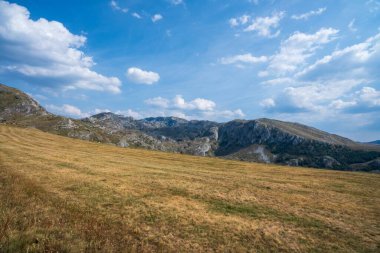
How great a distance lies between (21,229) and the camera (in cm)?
1293

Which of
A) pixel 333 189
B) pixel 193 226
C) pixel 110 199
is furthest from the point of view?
pixel 333 189

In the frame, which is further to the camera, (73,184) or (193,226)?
(73,184)

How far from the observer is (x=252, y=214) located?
69.6 feet

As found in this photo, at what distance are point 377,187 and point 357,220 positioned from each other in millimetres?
20301

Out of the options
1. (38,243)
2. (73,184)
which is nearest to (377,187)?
(73,184)

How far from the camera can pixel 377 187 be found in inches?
1468

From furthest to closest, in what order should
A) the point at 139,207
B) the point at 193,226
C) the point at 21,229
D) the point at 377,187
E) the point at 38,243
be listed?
the point at 377,187, the point at 139,207, the point at 193,226, the point at 21,229, the point at 38,243

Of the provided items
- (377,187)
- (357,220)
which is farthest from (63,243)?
(377,187)

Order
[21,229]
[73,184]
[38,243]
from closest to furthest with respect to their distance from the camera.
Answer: [38,243] < [21,229] < [73,184]

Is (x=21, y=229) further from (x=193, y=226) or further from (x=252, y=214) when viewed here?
(x=252, y=214)

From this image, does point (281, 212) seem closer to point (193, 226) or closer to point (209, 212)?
point (209, 212)

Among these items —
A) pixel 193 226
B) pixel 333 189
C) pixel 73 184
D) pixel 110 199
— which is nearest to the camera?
pixel 193 226

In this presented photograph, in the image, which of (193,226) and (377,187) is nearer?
(193,226)

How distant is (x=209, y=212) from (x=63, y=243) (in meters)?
11.7
